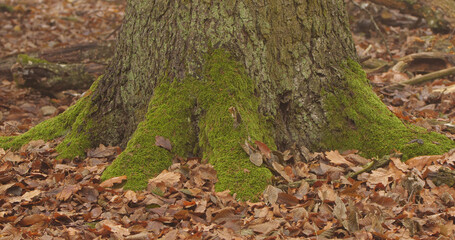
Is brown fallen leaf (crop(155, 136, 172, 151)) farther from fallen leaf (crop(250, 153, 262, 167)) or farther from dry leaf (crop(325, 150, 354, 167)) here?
dry leaf (crop(325, 150, 354, 167))

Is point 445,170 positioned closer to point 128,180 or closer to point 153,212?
point 153,212

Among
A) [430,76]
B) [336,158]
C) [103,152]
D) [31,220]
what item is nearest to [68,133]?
[103,152]

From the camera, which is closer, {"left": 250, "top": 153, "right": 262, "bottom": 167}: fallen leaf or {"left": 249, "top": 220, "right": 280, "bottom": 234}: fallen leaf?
{"left": 249, "top": 220, "right": 280, "bottom": 234}: fallen leaf

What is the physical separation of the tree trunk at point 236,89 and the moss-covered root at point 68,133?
0.02 metres

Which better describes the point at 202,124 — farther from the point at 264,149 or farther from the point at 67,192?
the point at 67,192

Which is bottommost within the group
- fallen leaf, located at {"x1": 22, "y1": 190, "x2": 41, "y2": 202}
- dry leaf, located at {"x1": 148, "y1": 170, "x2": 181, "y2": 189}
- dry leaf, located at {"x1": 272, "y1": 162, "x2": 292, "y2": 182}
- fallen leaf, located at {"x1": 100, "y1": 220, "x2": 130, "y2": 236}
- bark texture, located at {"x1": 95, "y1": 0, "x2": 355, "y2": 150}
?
fallen leaf, located at {"x1": 22, "y1": 190, "x2": 41, "y2": 202}

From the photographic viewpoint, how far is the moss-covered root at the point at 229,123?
366cm

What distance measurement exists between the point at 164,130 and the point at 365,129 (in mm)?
A: 1939

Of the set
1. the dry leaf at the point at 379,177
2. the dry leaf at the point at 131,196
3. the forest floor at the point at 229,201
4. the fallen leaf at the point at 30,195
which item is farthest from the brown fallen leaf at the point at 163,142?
the dry leaf at the point at 379,177

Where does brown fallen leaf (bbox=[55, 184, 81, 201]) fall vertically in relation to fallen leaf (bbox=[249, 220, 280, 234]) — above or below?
below

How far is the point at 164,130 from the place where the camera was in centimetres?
409

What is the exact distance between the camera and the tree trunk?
3973 mm

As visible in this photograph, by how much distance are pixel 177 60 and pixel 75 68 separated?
13.9 ft

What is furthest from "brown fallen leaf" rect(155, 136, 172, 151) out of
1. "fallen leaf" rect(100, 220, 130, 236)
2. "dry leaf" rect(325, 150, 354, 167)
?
"dry leaf" rect(325, 150, 354, 167)
